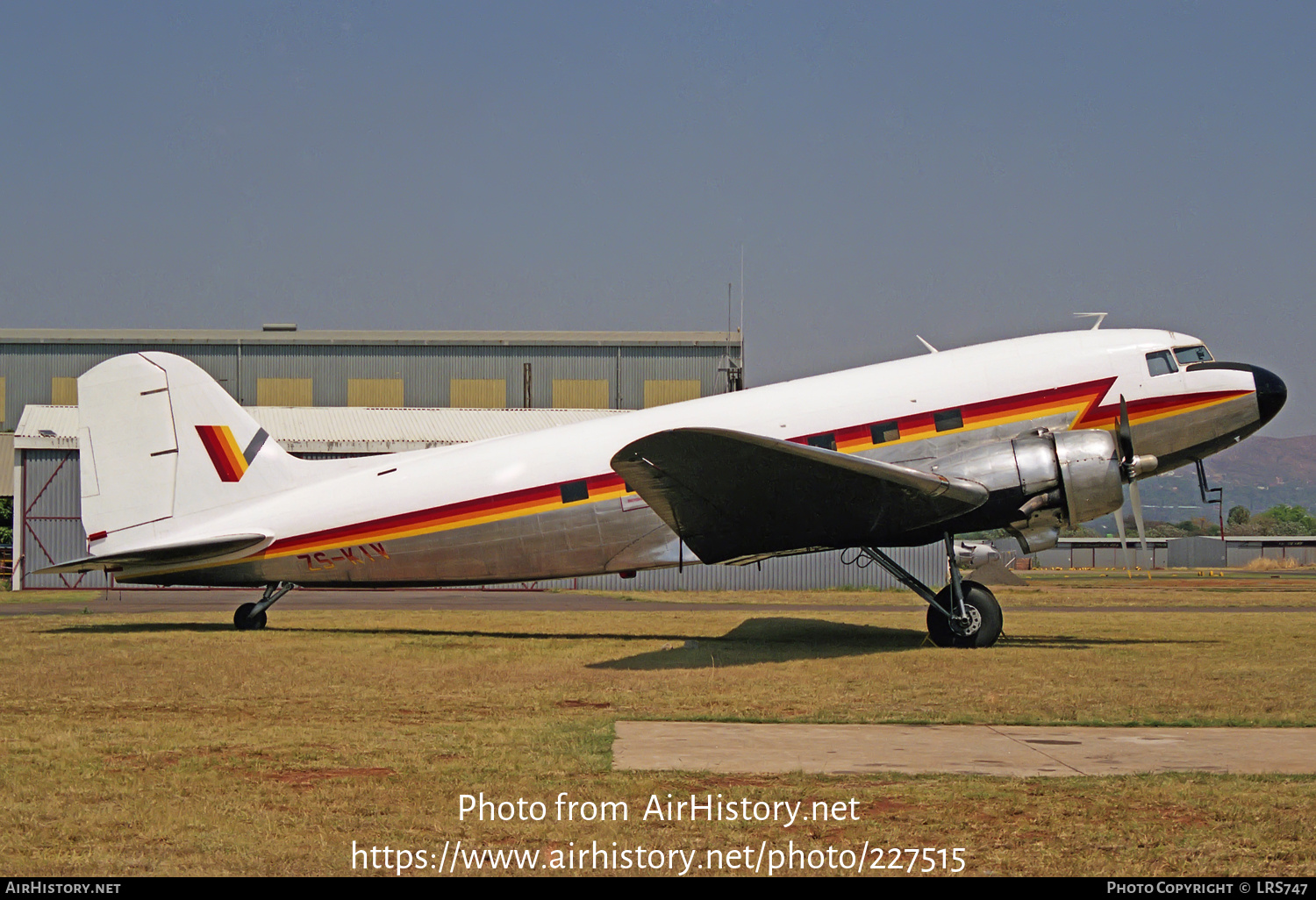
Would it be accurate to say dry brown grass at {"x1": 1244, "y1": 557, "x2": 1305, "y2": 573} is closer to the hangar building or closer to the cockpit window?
the hangar building

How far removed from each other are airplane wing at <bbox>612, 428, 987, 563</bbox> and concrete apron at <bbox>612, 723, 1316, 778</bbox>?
4439 millimetres

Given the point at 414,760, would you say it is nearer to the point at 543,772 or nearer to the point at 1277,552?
the point at 543,772

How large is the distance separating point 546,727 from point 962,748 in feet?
11.4

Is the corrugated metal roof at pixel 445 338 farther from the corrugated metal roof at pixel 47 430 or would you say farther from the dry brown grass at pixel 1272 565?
the dry brown grass at pixel 1272 565

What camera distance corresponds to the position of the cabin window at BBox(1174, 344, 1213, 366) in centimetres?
1597

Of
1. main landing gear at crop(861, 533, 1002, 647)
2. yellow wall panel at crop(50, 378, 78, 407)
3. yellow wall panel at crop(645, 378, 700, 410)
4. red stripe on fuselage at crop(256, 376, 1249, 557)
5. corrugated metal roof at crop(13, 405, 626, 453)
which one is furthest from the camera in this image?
yellow wall panel at crop(50, 378, 78, 407)

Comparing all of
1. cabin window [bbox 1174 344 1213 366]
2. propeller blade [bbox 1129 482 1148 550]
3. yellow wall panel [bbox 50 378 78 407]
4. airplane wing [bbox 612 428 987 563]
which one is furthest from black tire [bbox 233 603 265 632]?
yellow wall panel [bbox 50 378 78 407]

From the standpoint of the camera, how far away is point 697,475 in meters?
14.1

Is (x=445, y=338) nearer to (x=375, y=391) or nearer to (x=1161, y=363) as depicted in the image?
(x=375, y=391)

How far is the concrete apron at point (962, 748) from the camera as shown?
25.4 feet

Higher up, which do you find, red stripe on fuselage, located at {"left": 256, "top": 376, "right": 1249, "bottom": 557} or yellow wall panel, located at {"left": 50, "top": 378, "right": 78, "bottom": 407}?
yellow wall panel, located at {"left": 50, "top": 378, "right": 78, "bottom": 407}

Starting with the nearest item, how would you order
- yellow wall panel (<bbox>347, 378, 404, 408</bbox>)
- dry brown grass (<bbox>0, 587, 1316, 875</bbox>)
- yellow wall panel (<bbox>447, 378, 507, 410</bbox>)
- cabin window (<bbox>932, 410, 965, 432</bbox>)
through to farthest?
dry brown grass (<bbox>0, 587, 1316, 875</bbox>) < cabin window (<bbox>932, 410, 965, 432</bbox>) < yellow wall panel (<bbox>447, 378, 507, 410</bbox>) < yellow wall panel (<bbox>347, 378, 404, 408</bbox>)

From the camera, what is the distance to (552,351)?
167ft
